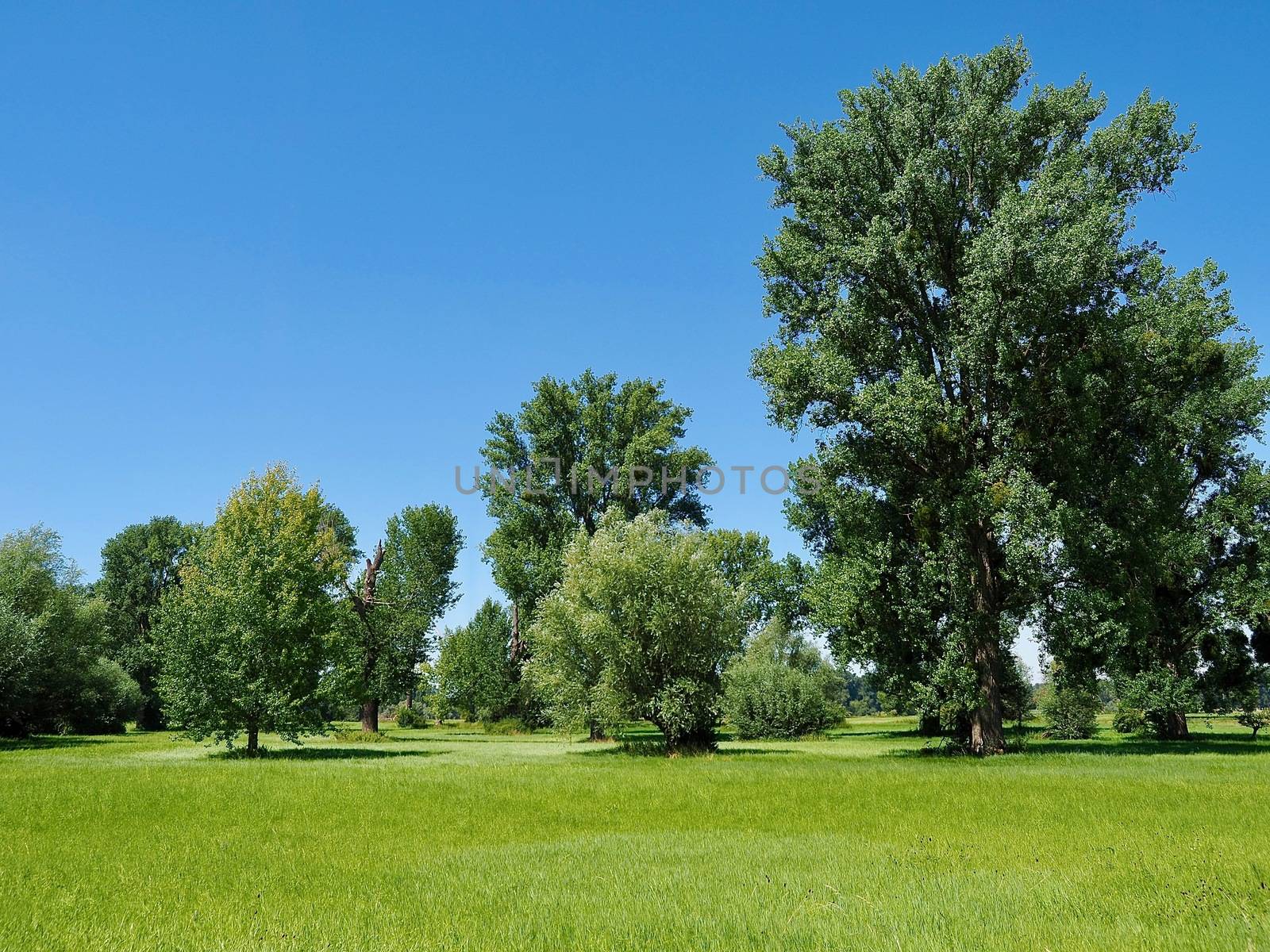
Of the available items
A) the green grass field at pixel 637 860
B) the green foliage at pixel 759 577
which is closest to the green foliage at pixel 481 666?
the green foliage at pixel 759 577

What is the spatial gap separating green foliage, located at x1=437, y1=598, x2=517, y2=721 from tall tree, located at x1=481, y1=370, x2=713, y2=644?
725 inches

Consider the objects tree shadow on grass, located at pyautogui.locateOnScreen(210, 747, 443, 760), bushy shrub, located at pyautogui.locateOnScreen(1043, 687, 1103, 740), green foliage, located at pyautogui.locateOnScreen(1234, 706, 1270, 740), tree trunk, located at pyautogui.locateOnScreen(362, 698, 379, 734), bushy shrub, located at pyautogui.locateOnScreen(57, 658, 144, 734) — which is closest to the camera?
tree shadow on grass, located at pyautogui.locateOnScreen(210, 747, 443, 760)

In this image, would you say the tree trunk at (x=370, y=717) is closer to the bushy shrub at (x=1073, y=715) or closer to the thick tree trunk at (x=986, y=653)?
the thick tree trunk at (x=986, y=653)

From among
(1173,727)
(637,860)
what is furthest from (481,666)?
(637,860)

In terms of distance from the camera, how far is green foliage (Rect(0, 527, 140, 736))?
43.8 m

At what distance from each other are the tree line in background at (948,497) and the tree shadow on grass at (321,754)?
3.24ft

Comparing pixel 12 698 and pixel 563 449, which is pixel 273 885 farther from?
pixel 12 698

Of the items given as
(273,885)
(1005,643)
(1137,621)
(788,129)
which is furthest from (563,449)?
(273,885)

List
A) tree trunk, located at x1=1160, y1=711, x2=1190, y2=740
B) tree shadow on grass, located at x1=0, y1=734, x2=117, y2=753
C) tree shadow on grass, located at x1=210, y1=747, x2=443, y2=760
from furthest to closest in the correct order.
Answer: tree trunk, located at x1=1160, y1=711, x2=1190, y2=740 < tree shadow on grass, located at x1=0, y1=734, x2=117, y2=753 < tree shadow on grass, located at x1=210, y1=747, x2=443, y2=760

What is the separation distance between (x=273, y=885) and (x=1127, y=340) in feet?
104

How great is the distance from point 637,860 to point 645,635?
24.3 m

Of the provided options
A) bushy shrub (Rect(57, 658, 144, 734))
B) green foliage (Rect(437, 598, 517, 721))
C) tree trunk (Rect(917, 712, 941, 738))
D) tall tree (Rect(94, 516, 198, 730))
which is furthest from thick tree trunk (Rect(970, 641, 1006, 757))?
tall tree (Rect(94, 516, 198, 730))

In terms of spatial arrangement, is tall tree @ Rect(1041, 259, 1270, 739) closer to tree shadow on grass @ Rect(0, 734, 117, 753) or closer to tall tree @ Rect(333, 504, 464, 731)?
tall tree @ Rect(333, 504, 464, 731)

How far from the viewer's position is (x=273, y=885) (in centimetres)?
911
